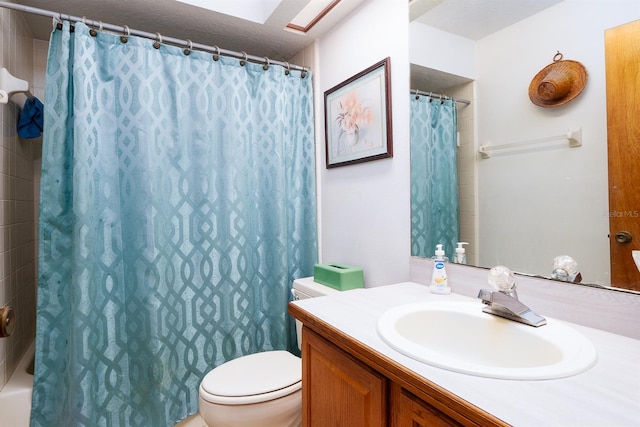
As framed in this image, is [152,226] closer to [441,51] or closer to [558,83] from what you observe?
[441,51]

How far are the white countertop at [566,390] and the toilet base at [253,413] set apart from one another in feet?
2.20

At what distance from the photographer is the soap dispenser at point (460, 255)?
1.24 meters

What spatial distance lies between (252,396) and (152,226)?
93 cm

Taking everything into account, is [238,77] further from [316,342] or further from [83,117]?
[316,342]

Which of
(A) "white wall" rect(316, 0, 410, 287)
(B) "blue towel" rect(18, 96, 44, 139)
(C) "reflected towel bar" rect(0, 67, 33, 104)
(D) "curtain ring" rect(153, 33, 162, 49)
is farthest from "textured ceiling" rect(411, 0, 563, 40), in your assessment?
(B) "blue towel" rect(18, 96, 44, 139)

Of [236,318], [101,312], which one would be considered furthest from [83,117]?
[236,318]

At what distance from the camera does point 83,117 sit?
1479 mm

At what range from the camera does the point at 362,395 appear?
79cm

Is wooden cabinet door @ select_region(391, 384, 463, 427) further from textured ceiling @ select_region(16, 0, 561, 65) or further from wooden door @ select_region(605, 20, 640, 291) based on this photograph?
textured ceiling @ select_region(16, 0, 561, 65)

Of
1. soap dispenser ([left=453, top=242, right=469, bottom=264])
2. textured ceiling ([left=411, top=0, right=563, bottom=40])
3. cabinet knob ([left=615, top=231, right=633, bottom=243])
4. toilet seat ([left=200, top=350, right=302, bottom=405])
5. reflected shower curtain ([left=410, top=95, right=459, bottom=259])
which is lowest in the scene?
toilet seat ([left=200, top=350, right=302, bottom=405])

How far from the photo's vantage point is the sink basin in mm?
638

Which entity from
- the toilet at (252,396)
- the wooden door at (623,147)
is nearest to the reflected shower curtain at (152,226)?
the toilet at (252,396)

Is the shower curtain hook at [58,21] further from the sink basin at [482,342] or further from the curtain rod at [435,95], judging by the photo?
the sink basin at [482,342]

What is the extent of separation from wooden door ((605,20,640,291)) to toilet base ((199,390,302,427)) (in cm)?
116
